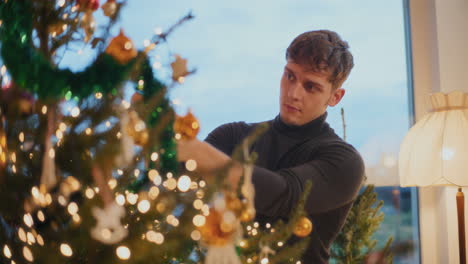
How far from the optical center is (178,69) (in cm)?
53

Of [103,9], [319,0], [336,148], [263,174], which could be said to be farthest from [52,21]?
[319,0]

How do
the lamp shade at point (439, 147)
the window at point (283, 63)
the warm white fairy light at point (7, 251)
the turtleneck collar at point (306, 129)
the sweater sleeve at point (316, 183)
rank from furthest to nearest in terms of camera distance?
the window at point (283, 63) → the lamp shade at point (439, 147) → the turtleneck collar at point (306, 129) → the sweater sleeve at point (316, 183) → the warm white fairy light at point (7, 251)

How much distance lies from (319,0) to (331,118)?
43 cm

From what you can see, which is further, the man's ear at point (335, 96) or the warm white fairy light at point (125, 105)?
the man's ear at point (335, 96)

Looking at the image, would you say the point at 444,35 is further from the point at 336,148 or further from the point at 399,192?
the point at 336,148

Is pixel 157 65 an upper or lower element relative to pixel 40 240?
upper

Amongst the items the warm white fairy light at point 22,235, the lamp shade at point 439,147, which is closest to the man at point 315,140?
the lamp shade at point 439,147

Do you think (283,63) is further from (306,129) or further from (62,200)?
(62,200)

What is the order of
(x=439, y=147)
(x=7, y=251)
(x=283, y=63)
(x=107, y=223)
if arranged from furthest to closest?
(x=283, y=63)
(x=439, y=147)
(x=7, y=251)
(x=107, y=223)

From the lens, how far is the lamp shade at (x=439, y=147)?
1355 mm

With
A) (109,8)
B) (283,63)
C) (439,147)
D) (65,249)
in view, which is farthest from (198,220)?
(283,63)

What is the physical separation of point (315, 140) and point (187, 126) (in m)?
0.67

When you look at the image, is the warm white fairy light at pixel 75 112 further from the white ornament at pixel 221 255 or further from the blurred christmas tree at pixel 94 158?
the white ornament at pixel 221 255

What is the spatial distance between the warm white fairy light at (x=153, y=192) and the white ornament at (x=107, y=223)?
8cm
